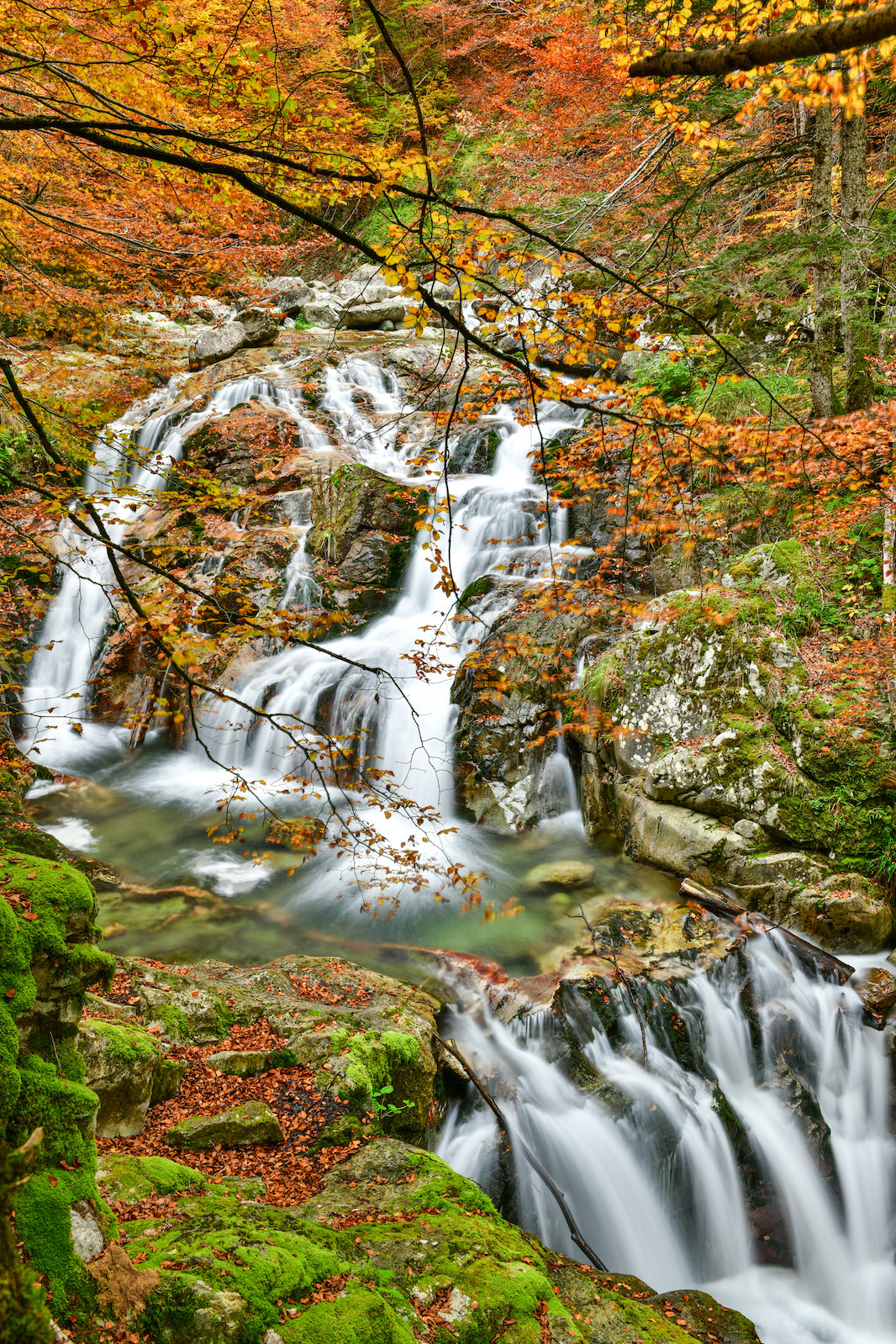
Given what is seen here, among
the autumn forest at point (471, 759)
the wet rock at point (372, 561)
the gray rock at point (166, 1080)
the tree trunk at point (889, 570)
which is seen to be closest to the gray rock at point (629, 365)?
the autumn forest at point (471, 759)

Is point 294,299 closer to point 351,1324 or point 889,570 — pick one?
point 889,570

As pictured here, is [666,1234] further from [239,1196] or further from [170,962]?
[170,962]

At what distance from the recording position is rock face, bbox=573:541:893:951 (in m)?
6.80

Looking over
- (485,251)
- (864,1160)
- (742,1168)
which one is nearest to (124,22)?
(485,251)

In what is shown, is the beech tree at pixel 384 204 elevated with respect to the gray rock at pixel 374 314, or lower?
lower

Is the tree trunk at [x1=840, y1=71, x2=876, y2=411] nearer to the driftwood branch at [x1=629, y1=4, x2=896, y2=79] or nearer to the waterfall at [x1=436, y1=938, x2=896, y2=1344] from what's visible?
the driftwood branch at [x1=629, y1=4, x2=896, y2=79]

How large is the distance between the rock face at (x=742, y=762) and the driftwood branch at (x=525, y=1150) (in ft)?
10.8

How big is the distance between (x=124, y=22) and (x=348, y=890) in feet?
29.6

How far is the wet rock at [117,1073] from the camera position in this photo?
3.46 metres

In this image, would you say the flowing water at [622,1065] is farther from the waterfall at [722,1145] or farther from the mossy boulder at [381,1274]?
the mossy boulder at [381,1274]

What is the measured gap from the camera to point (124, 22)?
21.8ft

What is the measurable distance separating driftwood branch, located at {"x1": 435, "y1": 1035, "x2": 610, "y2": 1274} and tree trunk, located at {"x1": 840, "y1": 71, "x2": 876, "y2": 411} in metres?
8.00

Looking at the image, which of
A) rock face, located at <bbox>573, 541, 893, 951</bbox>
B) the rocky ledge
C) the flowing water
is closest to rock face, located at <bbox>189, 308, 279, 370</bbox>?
the flowing water

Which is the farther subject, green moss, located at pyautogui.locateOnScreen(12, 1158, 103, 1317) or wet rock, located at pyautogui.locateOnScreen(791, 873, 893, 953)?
wet rock, located at pyautogui.locateOnScreen(791, 873, 893, 953)
